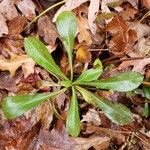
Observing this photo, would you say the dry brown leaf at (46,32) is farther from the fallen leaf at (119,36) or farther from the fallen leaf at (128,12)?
the fallen leaf at (128,12)

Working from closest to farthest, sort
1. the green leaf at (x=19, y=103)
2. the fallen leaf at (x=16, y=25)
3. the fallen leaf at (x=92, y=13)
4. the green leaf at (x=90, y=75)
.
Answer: the green leaf at (x=19, y=103)
the green leaf at (x=90, y=75)
the fallen leaf at (x=16, y=25)
the fallen leaf at (x=92, y=13)

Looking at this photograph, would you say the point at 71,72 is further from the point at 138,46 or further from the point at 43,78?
the point at 138,46

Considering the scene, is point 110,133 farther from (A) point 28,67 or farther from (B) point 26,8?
(B) point 26,8

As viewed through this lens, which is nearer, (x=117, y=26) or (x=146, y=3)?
(x=117, y=26)

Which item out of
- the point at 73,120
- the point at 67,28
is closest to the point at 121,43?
the point at 67,28

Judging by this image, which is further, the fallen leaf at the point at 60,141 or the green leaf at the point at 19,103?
the fallen leaf at the point at 60,141

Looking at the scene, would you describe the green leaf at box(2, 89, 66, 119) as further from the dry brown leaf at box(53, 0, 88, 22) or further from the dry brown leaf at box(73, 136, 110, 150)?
the dry brown leaf at box(53, 0, 88, 22)

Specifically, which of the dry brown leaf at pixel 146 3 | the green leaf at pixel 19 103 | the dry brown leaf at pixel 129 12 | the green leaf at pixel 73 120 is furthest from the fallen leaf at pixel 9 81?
the dry brown leaf at pixel 146 3

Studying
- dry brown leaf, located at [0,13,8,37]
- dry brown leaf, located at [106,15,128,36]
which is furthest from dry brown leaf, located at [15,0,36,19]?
dry brown leaf, located at [106,15,128,36]
